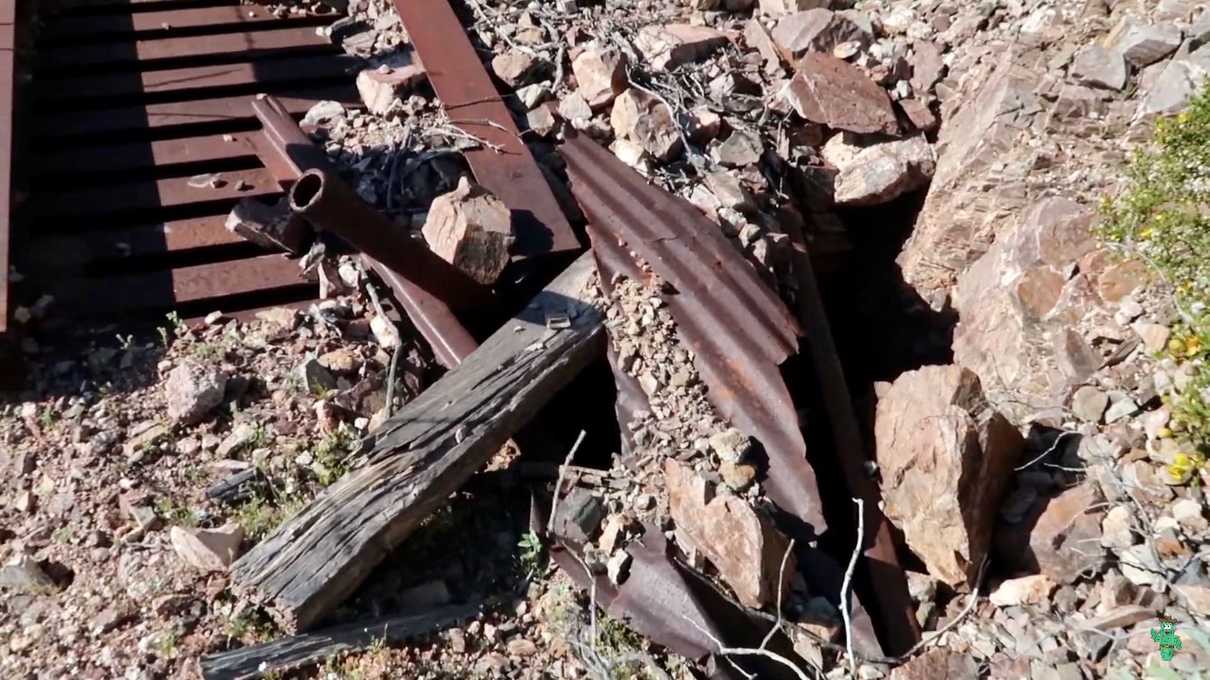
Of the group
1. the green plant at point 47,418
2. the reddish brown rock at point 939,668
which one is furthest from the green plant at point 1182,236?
the green plant at point 47,418

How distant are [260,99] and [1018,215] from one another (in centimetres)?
275

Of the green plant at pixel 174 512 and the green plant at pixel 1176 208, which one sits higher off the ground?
the green plant at pixel 1176 208

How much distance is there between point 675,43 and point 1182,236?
2.01m

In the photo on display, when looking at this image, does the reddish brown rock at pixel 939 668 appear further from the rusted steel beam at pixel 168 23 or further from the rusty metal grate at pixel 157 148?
the rusted steel beam at pixel 168 23

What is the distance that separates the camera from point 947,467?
2.56m

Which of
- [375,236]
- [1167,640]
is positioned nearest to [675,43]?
[375,236]

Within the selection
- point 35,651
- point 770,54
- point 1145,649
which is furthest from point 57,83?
point 1145,649

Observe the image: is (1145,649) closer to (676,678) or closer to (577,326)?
(676,678)

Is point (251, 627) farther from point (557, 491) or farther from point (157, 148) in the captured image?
point (157, 148)

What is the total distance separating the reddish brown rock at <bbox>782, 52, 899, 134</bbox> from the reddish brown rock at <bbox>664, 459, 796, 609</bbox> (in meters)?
1.77

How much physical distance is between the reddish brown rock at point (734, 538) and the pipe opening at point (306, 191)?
121cm

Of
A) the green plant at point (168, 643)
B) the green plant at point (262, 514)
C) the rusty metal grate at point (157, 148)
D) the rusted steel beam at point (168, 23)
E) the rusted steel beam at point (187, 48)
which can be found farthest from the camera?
the rusted steel beam at point (168, 23)

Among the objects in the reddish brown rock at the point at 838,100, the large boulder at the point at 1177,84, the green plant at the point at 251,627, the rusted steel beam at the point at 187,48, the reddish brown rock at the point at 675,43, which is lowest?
the green plant at the point at 251,627

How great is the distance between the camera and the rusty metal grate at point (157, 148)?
134 inches
